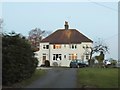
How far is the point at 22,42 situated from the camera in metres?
29.3

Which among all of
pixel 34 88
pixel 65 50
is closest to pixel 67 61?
pixel 65 50

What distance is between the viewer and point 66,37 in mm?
94875

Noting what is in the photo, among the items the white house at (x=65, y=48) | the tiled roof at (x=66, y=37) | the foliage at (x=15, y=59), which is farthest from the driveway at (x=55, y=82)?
the tiled roof at (x=66, y=37)

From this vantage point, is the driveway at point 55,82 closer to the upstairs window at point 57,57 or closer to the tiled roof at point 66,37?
the upstairs window at point 57,57

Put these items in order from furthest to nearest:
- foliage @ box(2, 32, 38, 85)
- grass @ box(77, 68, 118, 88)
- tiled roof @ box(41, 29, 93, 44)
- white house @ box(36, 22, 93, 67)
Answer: tiled roof @ box(41, 29, 93, 44) < white house @ box(36, 22, 93, 67) < foliage @ box(2, 32, 38, 85) < grass @ box(77, 68, 118, 88)

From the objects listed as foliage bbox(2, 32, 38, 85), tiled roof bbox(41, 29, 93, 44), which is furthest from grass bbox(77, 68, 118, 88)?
tiled roof bbox(41, 29, 93, 44)

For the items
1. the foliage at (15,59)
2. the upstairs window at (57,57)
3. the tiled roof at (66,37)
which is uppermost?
the tiled roof at (66,37)

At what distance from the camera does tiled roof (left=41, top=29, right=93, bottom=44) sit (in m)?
92.5

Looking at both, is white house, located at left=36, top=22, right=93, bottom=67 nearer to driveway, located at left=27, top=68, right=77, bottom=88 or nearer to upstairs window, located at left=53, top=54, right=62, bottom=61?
upstairs window, located at left=53, top=54, right=62, bottom=61

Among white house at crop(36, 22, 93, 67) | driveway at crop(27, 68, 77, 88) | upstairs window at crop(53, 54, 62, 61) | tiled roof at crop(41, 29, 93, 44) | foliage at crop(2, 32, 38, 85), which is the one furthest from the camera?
tiled roof at crop(41, 29, 93, 44)

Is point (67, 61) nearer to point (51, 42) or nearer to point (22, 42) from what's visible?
point (51, 42)

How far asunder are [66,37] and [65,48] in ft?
11.9

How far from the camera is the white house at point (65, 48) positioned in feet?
298

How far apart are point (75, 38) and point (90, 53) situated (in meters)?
6.50
